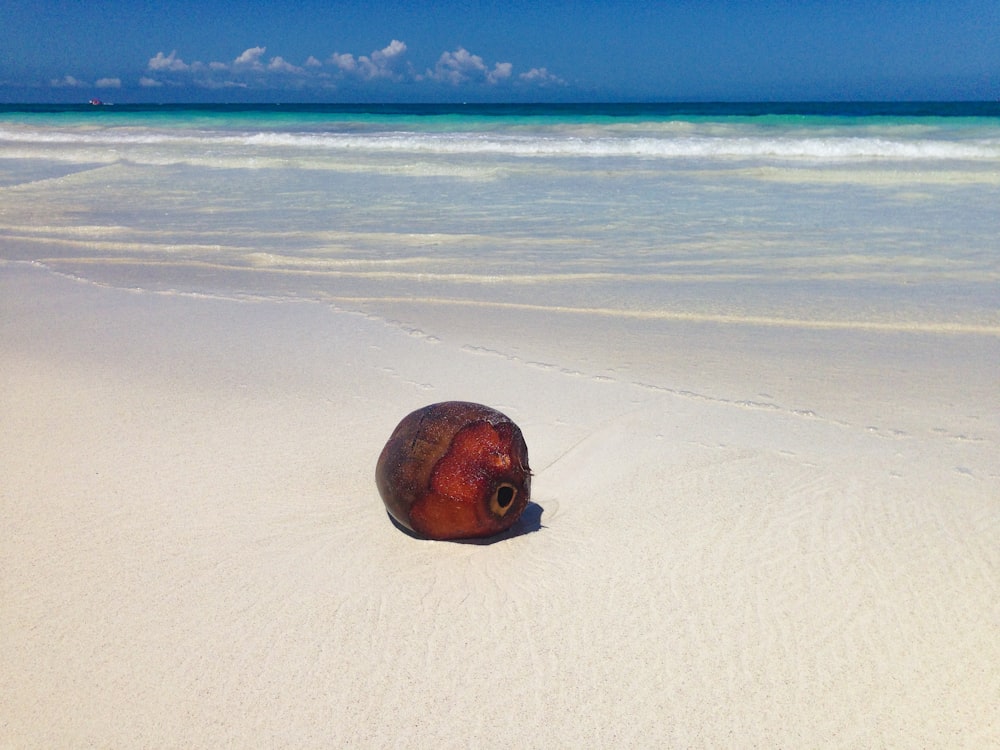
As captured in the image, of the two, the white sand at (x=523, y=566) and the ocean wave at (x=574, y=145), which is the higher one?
the ocean wave at (x=574, y=145)

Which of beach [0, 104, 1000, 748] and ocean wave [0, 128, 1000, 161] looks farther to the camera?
ocean wave [0, 128, 1000, 161]

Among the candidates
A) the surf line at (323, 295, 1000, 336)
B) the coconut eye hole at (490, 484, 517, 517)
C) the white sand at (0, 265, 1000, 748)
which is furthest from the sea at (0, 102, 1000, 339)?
the coconut eye hole at (490, 484, 517, 517)

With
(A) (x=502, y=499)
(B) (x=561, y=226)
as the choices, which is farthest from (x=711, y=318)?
(B) (x=561, y=226)

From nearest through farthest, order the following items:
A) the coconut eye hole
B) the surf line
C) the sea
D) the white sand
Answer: the white sand
the coconut eye hole
the surf line
the sea

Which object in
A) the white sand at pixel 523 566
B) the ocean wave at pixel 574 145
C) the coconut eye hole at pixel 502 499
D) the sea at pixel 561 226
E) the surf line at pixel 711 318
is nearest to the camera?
the white sand at pixel 523 566

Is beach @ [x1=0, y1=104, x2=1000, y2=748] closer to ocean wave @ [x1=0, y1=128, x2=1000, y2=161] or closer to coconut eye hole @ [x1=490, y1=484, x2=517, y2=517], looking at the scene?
coconut eye hole @ [x1=490, y1=484, x2=517, y2=517]

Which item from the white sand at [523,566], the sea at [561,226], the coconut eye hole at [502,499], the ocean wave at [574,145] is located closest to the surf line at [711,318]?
the sea at [561,226]

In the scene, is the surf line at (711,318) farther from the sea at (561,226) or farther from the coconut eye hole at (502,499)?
the coconut eye hole at (502,499)
